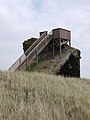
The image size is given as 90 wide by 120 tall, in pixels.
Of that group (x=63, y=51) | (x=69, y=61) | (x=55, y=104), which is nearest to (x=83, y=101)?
(x=55, y=104)

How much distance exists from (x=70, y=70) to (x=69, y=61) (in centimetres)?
87

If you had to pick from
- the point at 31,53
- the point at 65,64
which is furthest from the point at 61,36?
the point at 31,53

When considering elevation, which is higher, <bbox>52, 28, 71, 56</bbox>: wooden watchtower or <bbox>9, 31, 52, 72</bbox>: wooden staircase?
<bbox>52, 28, 71, 56</bbox>: wooden watchtower

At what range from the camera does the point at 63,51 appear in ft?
106

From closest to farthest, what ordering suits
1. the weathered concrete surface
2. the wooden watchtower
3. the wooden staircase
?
the wooden staircase
the weathered concrete surface
the wooden watchtower

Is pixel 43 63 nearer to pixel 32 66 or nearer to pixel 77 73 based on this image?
pixel 32 66

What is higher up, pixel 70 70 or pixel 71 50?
pixel 71 50

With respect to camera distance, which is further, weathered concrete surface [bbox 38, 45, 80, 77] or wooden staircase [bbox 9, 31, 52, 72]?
weathered concrete surface [bbox 38, 45, 80, 77]

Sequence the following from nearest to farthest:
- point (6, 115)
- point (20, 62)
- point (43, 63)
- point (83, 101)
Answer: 1. point (6, 115)
2. point (83, 101)
3. point (20, 62)
4. point (43, 63)

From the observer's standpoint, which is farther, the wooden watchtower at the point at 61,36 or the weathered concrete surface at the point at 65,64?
the wooden watchtower at the point at 61,36

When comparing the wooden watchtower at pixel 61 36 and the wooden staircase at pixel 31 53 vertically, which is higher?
the wooden watchtower at pixel 61 36

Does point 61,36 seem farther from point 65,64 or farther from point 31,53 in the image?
point 31,53

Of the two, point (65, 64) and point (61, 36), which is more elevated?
point (61, 36)

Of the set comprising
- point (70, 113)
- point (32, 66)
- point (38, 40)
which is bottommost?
point (70, 113)
